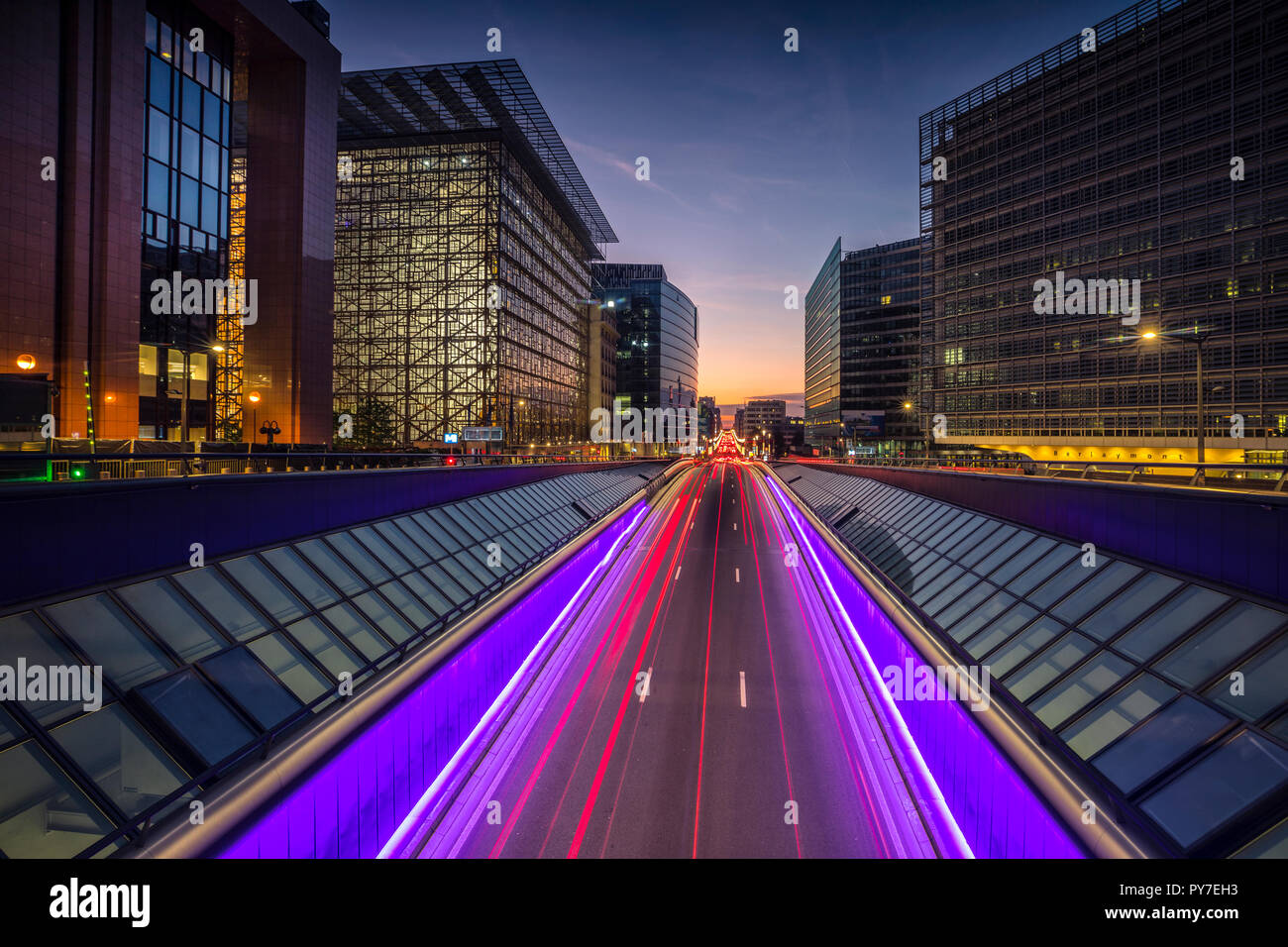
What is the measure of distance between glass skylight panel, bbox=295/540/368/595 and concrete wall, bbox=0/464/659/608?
478 millimetres

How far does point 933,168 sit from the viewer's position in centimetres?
7206

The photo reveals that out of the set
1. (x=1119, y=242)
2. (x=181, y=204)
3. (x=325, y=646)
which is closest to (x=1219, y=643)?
(x=325, y=646)

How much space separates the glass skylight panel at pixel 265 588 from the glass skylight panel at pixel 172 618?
3.96ft

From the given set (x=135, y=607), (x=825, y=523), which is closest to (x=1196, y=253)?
(x=825, y=523)

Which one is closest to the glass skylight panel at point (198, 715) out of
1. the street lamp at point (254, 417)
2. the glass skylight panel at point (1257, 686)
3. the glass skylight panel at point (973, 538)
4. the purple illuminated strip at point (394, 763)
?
→ the purple illuminated strip at point (394, 763)

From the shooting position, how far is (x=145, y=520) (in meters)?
8.45

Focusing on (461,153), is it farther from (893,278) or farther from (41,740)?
(893,278)

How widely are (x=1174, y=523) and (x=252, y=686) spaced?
51.1 ft

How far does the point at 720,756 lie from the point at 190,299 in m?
44.4

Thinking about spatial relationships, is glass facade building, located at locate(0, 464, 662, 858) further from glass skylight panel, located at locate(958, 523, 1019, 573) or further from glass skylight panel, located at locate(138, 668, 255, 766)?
glass skylight panel, located at locate(958, 523, 1019, 573)

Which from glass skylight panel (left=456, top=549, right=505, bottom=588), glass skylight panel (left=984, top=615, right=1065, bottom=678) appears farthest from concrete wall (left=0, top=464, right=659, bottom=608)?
glass skylight panel (left=984, top=615, right=1065, bottom=678)

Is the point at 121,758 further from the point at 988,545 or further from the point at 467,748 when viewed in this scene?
the point at 988,545

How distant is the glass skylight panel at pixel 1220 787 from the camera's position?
5656 mm

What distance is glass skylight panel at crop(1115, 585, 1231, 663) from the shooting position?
844 centimetres
